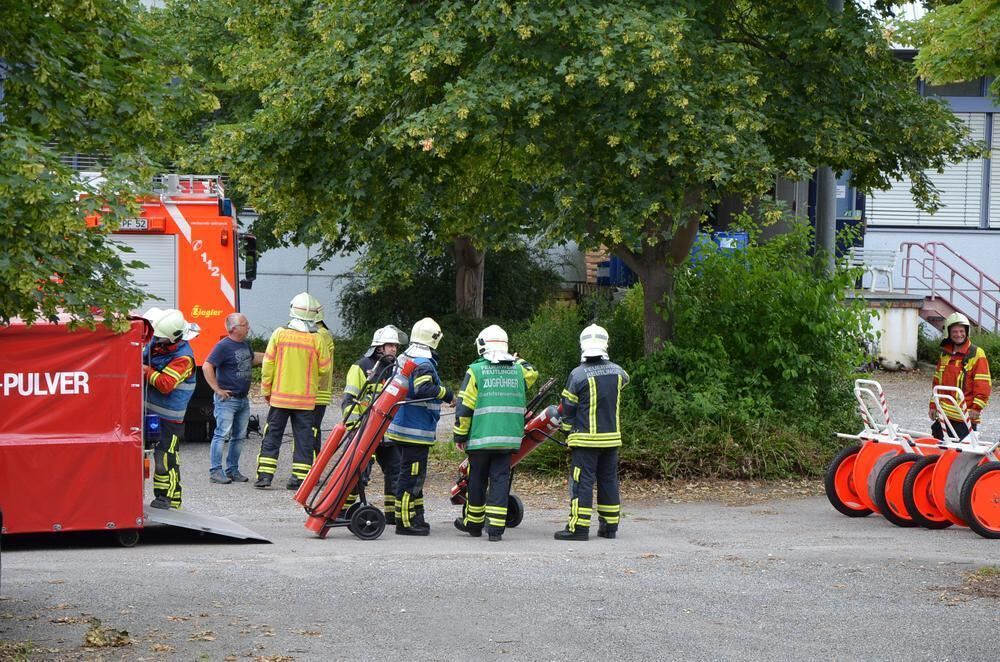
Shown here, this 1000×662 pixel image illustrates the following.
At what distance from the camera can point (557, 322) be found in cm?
1468

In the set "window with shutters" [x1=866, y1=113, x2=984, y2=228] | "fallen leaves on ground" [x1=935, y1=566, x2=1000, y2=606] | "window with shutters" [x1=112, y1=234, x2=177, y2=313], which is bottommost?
"fallen leaves on ground" [x1=935, y1=566, x2=1000, y2=606]

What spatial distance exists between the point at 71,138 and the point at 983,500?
7.06 meters

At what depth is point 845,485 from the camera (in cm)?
1140

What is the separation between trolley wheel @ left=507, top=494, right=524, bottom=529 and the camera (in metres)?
10.8

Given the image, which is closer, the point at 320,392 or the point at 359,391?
the point at 359,391

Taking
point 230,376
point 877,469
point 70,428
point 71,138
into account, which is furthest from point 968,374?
point 71,138

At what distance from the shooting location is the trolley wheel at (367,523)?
9922 mm

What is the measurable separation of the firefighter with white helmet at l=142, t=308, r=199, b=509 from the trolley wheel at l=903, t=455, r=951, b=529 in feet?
18.6

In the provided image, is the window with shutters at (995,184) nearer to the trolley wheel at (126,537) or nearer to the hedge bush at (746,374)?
the hedge bush at (746,374)

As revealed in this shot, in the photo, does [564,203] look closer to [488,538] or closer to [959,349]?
[488,538]

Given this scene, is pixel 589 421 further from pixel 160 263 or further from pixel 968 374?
pixel 160 263

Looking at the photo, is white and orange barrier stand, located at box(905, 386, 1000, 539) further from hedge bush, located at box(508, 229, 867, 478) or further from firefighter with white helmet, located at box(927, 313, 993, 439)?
hedge bush, located at box(508, 229, 867, 478)

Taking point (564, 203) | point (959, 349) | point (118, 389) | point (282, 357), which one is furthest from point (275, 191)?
point (959, 349)

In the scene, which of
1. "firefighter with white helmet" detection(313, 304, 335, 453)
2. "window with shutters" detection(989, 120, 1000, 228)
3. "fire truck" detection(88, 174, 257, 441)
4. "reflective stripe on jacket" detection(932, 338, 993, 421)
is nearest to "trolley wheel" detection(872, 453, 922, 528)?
"reflective stripe on jacket" detection(932, 338, 993, 421)
